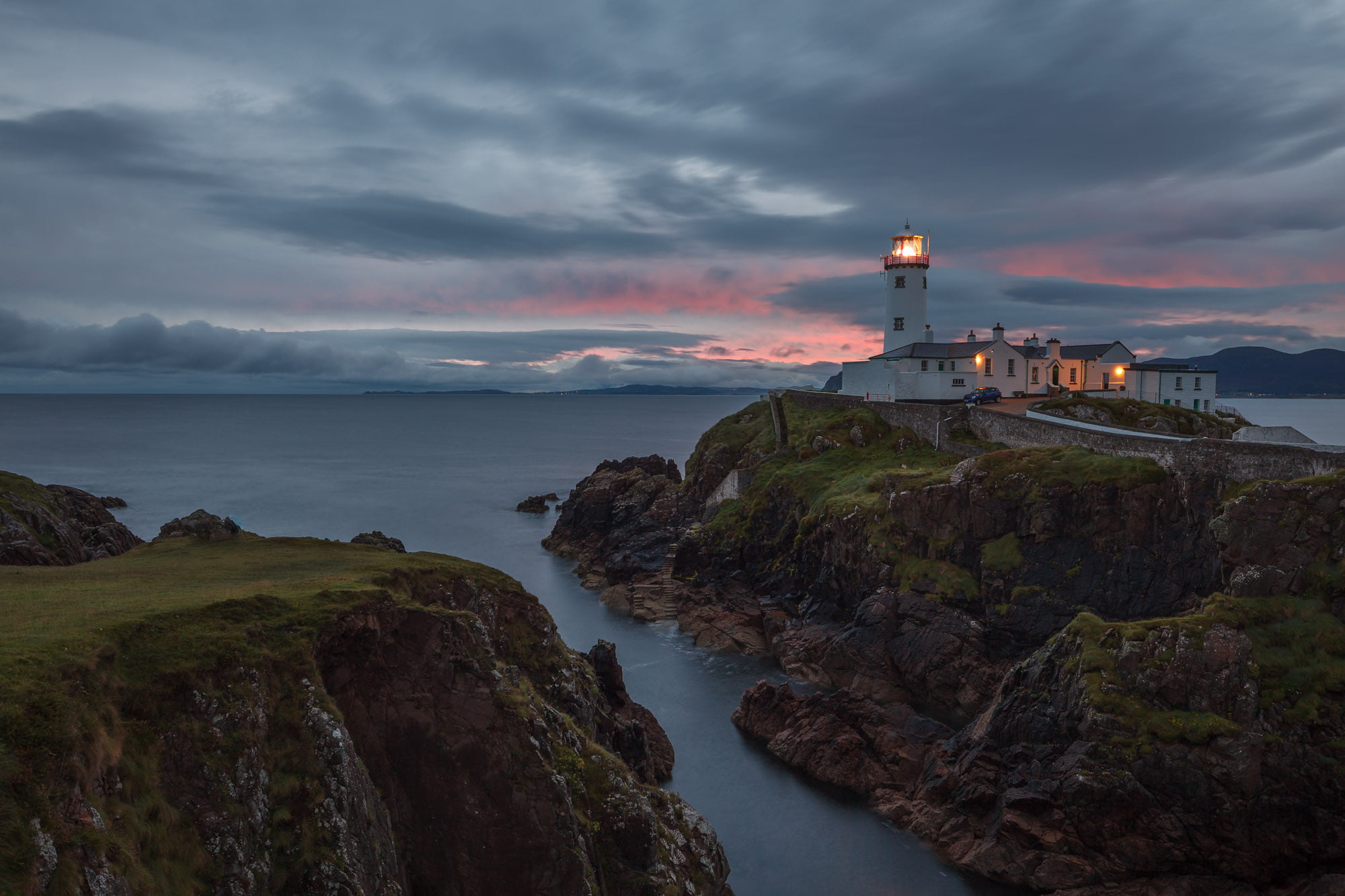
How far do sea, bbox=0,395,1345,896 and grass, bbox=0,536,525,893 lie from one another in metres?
16.7

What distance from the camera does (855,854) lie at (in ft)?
89.8

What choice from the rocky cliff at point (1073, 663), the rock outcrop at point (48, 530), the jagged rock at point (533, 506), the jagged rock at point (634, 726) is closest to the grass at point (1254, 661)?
the rocky cliff at point (1073, 663)

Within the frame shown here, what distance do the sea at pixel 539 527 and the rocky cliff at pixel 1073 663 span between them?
1929 mm

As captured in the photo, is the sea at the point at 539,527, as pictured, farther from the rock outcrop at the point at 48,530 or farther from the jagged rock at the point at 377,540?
the rock outcrop at the point at 48,530

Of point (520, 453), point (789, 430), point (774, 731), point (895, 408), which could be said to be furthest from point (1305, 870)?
point (520, 453)

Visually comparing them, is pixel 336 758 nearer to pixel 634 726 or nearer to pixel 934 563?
pixel 634 726

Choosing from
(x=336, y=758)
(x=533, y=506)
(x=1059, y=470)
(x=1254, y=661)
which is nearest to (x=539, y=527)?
(x=533, y=506)

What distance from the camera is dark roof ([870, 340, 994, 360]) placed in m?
74.1

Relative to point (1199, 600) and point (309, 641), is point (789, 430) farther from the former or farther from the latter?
point (309, 641)

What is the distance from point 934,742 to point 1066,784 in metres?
7.37

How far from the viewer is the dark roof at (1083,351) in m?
75.2

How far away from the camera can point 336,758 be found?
50.4 ft

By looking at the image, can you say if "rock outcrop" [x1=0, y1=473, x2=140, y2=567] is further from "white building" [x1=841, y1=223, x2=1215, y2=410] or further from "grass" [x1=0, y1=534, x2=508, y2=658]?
"white building" [x1=841, y1=223, x2=1215, y2=410]

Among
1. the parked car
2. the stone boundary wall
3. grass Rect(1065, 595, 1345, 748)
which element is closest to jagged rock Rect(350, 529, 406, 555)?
grass Rect(1065, 595, 1345, 748)
